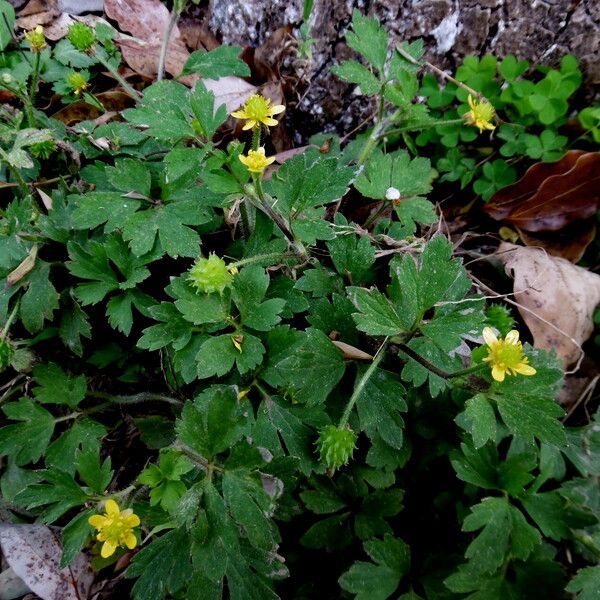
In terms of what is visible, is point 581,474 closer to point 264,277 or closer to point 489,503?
point 489,503

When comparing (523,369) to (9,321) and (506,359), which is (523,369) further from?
(9,321)

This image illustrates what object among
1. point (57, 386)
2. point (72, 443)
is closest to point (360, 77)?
point (57, 386)

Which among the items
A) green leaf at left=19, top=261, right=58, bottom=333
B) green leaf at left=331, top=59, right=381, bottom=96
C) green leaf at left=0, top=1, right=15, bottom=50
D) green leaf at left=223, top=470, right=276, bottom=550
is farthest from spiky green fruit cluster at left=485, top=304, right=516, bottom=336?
green leaf at left=0, top=1, right=15, bottom=50

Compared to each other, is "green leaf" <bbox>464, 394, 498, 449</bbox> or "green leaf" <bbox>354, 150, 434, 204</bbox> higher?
"green leaf" <bbox>354, 150, 434, 204</bbox>

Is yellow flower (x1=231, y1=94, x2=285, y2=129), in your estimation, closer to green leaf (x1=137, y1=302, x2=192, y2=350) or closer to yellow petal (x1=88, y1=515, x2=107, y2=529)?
green leaf (x1=137, y1=302, x2=192, y2=350)

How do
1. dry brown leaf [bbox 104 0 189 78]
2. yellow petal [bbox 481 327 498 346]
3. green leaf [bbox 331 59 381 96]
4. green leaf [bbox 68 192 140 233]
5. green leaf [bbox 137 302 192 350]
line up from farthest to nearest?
dry brown leaf [bbox 104 0 189 78]
green leaf [bbox 331 59 381 96]
green leaf [bbox 68 192 140 233]
green leaf [bbox 137 302 192 350]
yellow petal [bbox 481 327 498 346]

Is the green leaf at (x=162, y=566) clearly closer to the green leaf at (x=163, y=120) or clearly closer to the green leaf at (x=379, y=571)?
the green leaf at (x=379, y=571)

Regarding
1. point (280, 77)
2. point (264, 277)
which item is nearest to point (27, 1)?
point (280, 77)
